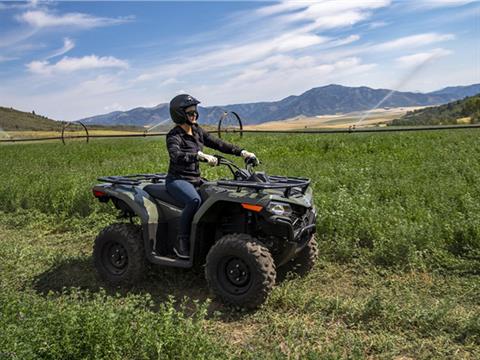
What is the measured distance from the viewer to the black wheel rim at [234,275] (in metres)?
4.56

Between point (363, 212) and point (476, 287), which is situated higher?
point (363, 212)

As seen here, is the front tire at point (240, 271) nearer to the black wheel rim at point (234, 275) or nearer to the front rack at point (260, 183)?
the black wheel rim at point (234, 275)

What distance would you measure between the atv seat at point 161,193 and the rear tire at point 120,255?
1.53 feet

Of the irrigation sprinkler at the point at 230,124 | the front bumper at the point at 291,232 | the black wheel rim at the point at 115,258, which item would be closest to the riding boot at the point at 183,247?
the black wheel rim at the point at 115,258

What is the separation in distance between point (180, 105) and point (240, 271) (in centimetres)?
185

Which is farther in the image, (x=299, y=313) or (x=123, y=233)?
(x=123, y=233)

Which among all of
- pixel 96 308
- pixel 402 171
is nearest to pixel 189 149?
pixel 96 308

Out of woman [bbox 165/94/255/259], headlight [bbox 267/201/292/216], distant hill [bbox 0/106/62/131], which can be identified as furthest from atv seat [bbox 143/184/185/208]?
distant hill [bbox 0/106/62/131]

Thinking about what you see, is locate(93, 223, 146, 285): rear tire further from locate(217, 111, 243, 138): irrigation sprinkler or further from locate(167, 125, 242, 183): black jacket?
locate(217, 111, 243, 138): irrigation sprinkler

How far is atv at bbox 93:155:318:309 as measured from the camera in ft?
14.6

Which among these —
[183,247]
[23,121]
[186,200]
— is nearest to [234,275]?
[183,247]

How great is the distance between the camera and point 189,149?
17.0 ft

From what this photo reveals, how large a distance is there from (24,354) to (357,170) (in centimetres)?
797

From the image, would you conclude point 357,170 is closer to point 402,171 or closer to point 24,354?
point 402,171
